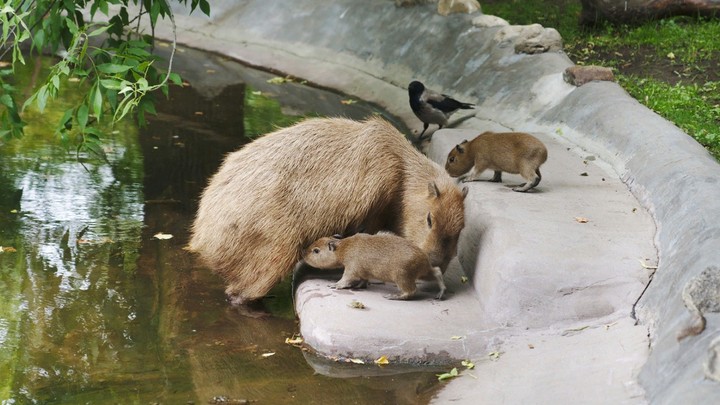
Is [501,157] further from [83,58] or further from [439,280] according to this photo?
[83,58]

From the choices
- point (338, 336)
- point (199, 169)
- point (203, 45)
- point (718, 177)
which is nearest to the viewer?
point (338, 336)

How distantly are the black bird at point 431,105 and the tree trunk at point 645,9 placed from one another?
3.51 m

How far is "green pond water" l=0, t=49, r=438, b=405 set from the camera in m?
5.23

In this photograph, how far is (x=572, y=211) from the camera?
6441 mm

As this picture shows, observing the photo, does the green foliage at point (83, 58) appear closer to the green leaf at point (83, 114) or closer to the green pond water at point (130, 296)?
the green leaf at point (83, 114)

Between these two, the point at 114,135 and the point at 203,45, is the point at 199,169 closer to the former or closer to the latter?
the point at 114,135

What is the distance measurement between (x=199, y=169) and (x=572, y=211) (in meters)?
3.98

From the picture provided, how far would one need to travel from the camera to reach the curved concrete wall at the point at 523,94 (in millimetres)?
4738

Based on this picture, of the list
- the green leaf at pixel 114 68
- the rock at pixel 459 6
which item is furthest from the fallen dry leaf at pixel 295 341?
the rock at pixel 459 6

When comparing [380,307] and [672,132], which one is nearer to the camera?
[380,307]

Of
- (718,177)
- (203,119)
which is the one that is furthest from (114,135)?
(718,177)

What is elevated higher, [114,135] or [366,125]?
[366,125]

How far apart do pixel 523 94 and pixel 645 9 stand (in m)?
3.47

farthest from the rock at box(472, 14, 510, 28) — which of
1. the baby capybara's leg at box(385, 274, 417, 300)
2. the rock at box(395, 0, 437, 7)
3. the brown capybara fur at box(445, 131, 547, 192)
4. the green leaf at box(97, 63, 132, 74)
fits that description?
the green leaf at box(97, 63, 132, 74)
